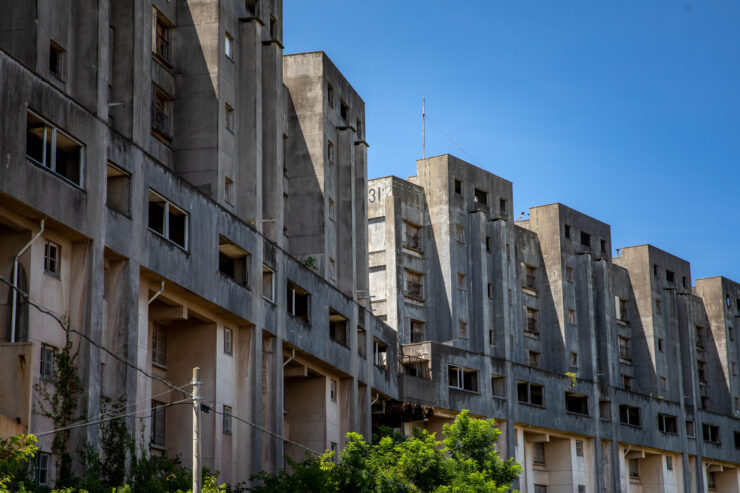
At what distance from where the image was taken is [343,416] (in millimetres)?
51906

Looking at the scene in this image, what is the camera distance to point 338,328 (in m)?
52.8

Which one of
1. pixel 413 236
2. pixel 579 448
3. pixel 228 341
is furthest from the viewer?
Answer: pixel 579 448

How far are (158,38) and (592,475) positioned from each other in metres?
42.9

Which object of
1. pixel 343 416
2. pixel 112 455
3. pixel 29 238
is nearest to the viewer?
→ pixel 29 238

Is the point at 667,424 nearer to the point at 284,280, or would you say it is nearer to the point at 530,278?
the point at 530,278

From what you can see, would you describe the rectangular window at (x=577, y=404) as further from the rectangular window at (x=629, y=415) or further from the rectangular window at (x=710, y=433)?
the rectangular window at (x=710, y=433)

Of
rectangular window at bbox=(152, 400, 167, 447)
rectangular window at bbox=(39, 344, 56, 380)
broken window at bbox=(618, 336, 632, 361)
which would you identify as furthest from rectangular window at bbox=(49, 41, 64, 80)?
broken window at bbox=(618, 336, 632, 361)

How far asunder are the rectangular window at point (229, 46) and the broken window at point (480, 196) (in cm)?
2917

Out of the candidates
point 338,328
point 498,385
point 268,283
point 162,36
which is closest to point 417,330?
point 498,385

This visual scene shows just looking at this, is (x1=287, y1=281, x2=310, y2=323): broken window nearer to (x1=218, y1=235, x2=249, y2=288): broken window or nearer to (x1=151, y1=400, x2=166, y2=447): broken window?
(x1=218, y1=235, x2=249, y2=288): broken window

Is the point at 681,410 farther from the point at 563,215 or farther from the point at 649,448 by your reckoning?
the point at 563,215

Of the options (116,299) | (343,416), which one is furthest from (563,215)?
(116,299)

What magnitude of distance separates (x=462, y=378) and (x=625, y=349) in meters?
25.3

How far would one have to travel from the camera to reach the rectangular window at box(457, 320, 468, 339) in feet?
224
